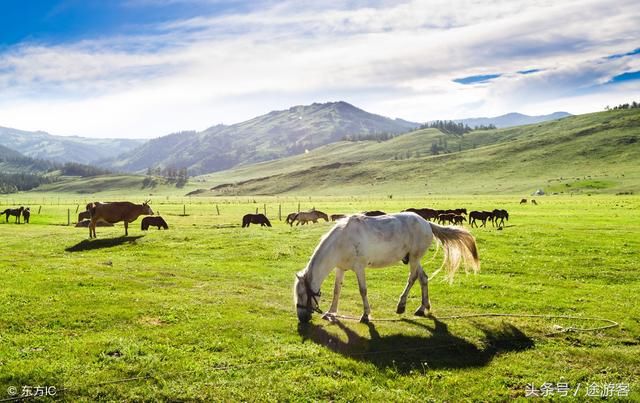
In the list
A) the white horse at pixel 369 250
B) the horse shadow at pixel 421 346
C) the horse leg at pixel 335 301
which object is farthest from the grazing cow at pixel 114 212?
the horse shadow at pixel 421 346

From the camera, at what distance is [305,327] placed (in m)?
12.7

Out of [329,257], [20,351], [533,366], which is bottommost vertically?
[533,366]

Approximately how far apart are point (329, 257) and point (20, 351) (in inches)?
310

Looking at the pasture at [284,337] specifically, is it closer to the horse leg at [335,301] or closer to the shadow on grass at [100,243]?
the horse leg at [335,301]

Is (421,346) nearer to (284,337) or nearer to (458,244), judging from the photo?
(284,337)

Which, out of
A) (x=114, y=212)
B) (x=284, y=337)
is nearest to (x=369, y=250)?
(x=284, y=337)

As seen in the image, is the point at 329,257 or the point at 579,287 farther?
the point at 579,287

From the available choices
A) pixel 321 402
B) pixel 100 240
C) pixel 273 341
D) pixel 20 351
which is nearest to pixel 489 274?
pixel 273 341

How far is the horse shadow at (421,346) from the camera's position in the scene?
10.8 m

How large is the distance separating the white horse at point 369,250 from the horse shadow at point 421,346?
0.97 meters

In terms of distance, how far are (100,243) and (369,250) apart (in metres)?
22.2

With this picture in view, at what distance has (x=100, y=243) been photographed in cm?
2908

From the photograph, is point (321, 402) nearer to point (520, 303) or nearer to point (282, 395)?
point (282, 395)

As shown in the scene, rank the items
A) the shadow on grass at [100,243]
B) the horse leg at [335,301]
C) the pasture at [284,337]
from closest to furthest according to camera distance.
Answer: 1. the pasture at [284,337]
2. the horse leg at [335,301]
3. the shadow on grass at [100,243]
